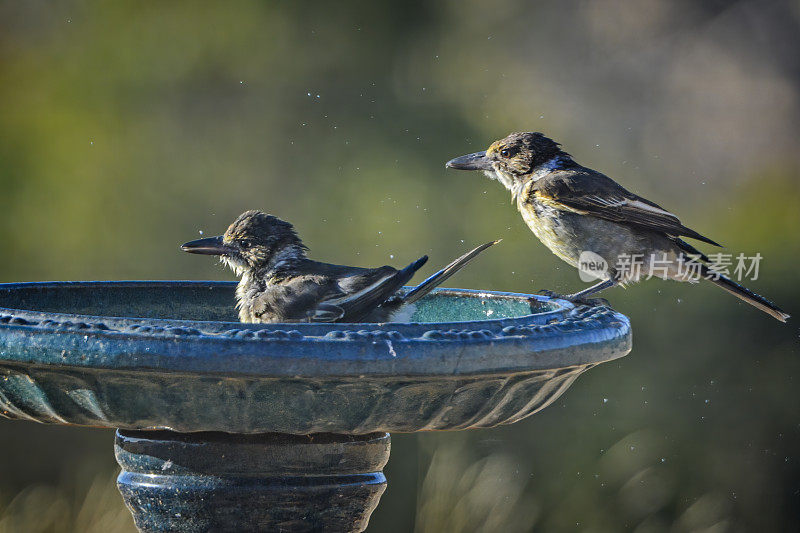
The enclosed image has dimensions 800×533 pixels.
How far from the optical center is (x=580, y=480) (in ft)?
21.8

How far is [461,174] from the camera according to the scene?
7457mm

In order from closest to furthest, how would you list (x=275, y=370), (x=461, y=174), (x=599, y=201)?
(x=275, y=370) → (x=599, y=201) → (x=461, y=174)

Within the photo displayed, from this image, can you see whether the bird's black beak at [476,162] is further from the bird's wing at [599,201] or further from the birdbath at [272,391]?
the birdbath at [272,391]

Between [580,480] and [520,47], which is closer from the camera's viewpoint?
[580,480]

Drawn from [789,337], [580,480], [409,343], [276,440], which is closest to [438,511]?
[580,480]

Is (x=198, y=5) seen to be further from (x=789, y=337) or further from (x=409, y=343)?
(x=409, y=343)

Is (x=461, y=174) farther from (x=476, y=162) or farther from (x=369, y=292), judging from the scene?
(x=369, y=292)

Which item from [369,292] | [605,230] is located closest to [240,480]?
[369,292]

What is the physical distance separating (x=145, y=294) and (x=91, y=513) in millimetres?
2487

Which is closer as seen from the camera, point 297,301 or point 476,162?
point 297,301

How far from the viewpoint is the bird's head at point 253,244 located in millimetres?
3887

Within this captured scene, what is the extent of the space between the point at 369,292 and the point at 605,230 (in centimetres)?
155

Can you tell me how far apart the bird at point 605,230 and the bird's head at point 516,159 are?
0.03 m

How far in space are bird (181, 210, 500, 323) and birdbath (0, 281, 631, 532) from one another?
0.47 meters
